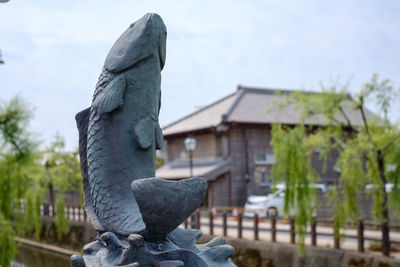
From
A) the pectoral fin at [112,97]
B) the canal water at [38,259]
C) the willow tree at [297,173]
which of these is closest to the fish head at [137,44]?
the pectoral fin at [112,97]

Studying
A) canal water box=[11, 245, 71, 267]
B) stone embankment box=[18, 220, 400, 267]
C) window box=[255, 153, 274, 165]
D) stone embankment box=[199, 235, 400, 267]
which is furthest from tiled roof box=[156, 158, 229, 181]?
stone embankment box=[199, 235, 400, 267]

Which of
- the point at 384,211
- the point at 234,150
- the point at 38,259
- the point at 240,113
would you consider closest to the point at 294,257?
the point at 384,211

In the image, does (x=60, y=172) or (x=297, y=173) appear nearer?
(x=297, y=173)

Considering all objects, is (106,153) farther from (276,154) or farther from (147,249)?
(276,154)

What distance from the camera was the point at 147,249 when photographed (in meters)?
3.10

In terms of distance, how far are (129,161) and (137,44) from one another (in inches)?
35.0

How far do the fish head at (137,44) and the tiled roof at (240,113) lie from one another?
698 inches

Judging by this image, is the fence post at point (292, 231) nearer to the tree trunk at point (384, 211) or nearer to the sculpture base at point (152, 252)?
the tree trunk at point (384, 211)

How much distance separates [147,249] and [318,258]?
962 cm

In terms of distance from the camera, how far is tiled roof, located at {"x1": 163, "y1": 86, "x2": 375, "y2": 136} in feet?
73.2

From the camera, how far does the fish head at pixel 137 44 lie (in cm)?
355

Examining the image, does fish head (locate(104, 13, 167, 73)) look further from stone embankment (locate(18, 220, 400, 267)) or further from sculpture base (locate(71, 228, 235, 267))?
stone embankment (locate(18, 220, 400, 267))

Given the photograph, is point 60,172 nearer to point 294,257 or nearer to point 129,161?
point 294,257

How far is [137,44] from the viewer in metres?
3.56
